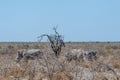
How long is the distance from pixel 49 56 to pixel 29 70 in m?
1.58

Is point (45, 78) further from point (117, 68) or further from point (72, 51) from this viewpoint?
point (72, 51)

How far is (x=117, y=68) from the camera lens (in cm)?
2214

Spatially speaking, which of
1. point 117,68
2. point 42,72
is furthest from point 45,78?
point 117,68

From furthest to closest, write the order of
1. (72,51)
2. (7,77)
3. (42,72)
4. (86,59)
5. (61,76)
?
(72,51) < (86,59) < (42,72) < (7,77) < (61,76)

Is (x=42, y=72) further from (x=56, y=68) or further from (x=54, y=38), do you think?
(x=54, y=38)

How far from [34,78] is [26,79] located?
1.21ft

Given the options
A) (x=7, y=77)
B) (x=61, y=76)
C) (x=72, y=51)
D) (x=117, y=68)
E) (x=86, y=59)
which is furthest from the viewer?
(x=72, y=51)

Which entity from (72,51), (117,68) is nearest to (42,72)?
(117,68)

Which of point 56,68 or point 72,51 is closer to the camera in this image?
point 56,68

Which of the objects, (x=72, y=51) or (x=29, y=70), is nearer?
(x=29, y=70)

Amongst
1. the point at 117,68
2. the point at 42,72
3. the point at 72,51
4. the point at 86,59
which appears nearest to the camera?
the point at 42,72

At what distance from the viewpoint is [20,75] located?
16344 mm

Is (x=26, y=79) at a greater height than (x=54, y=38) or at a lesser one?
lesser

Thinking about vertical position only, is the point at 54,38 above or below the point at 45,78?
above
